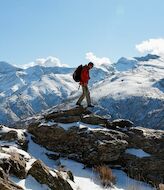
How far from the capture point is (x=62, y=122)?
67.8 ft

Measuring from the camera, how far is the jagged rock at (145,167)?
727 inches

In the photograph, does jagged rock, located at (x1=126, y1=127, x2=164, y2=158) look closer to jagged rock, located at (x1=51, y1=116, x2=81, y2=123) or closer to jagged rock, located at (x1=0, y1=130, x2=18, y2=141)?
jagged rock, located at (x1=51, y1=116, x2=81, y2=123)

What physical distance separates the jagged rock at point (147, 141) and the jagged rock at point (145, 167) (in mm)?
694

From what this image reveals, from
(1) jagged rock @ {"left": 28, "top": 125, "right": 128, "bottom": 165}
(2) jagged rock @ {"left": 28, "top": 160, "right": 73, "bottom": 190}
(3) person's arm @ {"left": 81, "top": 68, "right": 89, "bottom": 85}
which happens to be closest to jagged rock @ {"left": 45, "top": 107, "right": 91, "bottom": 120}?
(3) person's arm @ {"left": 81, "top": 68, "right": 89, "bottom": 85}

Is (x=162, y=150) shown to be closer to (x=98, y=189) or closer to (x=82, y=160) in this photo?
(x=82, y=160)

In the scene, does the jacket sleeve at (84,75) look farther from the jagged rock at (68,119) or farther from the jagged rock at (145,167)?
the jagged rock at (145,167)

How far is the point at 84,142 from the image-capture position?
19109mm

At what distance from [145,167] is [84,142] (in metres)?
2.88

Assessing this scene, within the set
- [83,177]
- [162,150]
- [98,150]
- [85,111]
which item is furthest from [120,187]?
[85,111]

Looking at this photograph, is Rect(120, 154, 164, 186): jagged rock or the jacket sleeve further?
the jacket sleeve

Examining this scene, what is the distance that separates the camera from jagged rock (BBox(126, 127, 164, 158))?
1983cm

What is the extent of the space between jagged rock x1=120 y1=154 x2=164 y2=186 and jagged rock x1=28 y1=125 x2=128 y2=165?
0.56 meters

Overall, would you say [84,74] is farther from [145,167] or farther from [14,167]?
[14,167]

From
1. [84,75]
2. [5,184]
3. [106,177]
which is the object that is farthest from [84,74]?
[5,184]
